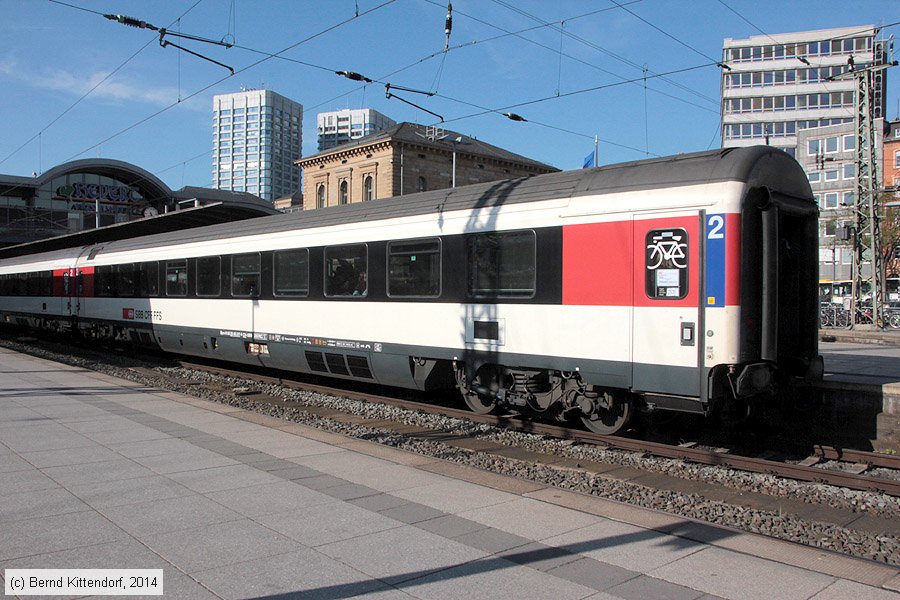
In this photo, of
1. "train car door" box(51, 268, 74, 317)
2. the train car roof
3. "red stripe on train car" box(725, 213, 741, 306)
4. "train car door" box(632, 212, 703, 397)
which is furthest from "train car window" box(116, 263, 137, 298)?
"red stripe on train car" box(725, 213, 741, 306)

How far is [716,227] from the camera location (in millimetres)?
7508

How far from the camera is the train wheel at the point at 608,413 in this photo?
870cm

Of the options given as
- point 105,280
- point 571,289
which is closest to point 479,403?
point 571,289

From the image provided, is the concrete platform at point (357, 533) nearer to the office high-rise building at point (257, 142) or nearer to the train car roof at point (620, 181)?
the train car roof at point (620, 181)

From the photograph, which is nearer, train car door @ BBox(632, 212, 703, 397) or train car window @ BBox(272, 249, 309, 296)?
train car door @ BBox(632, 212, 703, 397)

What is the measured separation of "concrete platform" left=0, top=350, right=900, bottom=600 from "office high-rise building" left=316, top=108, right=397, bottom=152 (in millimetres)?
129578

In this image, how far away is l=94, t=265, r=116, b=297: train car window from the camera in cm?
2120

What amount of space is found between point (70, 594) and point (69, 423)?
6.43m

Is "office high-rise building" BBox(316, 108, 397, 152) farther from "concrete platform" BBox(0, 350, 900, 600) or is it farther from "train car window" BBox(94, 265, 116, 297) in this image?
"concrete platform" BBox(0, 350, 900, 600)

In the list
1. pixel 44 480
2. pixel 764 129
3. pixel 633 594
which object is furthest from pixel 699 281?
pixel 764 129

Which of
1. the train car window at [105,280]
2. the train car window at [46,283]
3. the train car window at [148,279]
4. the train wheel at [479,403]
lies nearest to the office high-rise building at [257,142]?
the train car window at [46,283]

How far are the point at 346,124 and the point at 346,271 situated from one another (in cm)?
13058

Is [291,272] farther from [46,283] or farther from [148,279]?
[46,283]

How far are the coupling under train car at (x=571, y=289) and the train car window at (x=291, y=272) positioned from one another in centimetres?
4
